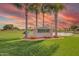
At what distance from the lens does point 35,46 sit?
1577mm

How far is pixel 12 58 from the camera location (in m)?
1.56

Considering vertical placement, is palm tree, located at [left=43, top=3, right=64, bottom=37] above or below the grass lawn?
above

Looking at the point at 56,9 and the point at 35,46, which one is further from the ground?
the point at 56,9

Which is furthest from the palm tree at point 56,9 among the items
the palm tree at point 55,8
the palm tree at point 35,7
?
the palm tree at point 35,7

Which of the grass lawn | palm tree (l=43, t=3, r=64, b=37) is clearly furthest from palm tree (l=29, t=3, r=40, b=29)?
the grass lawn

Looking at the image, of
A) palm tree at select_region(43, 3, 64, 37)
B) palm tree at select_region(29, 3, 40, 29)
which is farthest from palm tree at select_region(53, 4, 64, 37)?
palm tree at select_region(29, 3, 40, 29)

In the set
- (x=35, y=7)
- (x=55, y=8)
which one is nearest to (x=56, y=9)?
(x=55, y=8)

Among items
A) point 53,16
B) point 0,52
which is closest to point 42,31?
point 53,16

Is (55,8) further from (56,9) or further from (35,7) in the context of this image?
(35,7)

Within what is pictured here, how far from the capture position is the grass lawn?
5.11ft

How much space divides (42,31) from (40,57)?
0.21m

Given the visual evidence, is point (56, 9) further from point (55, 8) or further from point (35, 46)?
point (35, 46)

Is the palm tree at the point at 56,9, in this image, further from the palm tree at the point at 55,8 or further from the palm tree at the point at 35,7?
the palm tree at the point at 35,7

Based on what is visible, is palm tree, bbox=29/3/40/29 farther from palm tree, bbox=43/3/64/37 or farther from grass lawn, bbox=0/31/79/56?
grass lawn, bbox=0/31/79/56
